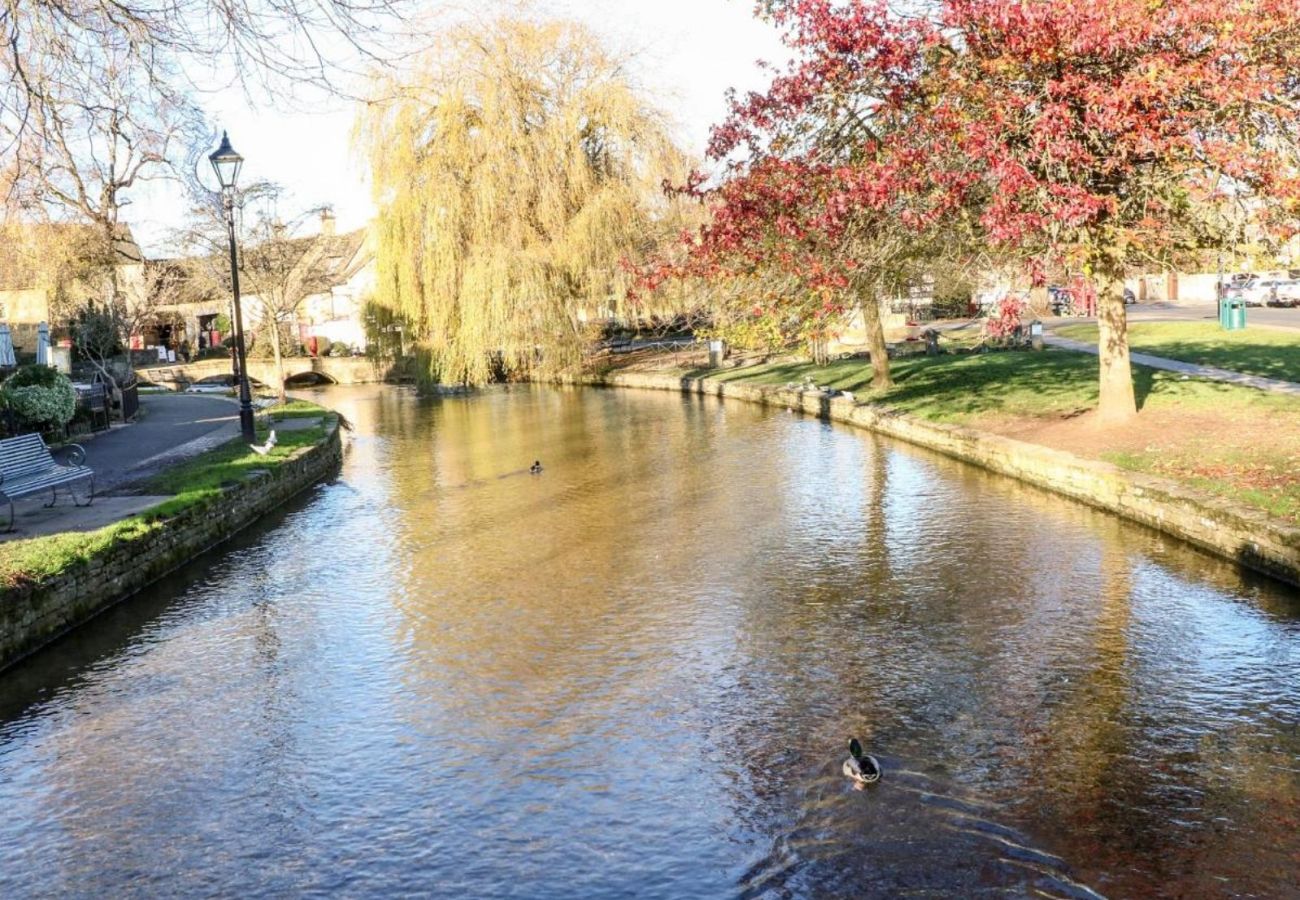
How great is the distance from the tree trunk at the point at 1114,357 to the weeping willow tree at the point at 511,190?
2276cm

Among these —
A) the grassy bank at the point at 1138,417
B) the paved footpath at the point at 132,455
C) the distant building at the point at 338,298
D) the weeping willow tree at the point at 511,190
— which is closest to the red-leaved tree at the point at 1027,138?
the grassy bank at the point at 1138,417

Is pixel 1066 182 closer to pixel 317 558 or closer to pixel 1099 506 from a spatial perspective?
pixel 1099 506

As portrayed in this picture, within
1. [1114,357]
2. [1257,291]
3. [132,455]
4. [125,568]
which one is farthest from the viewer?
[1257,291]

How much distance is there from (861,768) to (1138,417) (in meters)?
12.5

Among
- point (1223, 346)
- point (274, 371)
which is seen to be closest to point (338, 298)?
point (274, 371)

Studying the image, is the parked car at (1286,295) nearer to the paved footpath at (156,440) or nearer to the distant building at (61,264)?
the paved footpath at (156,440)

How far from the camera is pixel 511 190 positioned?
38.5 metres

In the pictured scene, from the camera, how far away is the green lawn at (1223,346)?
22.7 m

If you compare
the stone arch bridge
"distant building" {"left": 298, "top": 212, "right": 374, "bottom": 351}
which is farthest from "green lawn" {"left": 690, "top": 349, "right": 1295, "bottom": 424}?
"distant building" {"left": 298, "top": 212, "right": 374, "bottom": 351}

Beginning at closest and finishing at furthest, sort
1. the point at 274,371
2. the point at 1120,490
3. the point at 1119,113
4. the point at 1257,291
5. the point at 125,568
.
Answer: the point at 125,568 → the point at 1119,113 → the point at 1120,490 → the point at 1257,291 → the point at 274,371

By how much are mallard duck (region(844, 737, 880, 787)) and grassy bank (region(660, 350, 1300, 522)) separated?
6791mm

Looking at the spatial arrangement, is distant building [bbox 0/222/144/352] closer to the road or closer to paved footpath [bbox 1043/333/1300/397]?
paved footpath [bbox 1043/333/1300/397]

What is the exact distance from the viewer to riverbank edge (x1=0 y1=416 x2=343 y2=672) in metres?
10.2

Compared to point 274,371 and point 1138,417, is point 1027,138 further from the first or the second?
point 274,371
